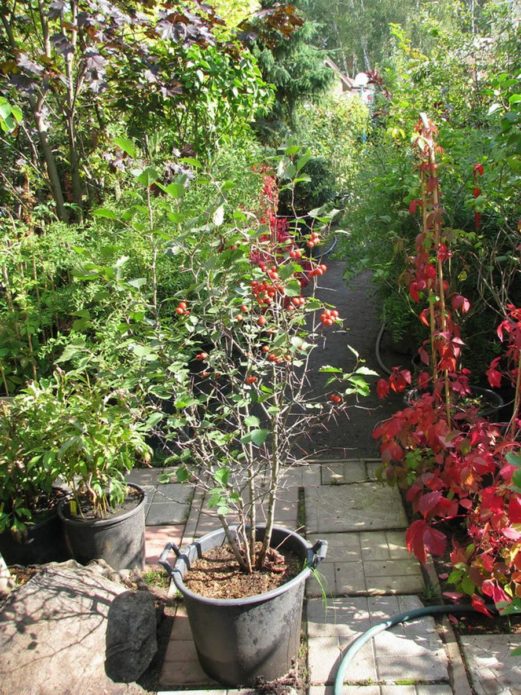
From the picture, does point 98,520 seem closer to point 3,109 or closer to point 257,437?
point 257,437

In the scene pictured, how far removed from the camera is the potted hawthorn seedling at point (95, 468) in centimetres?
273

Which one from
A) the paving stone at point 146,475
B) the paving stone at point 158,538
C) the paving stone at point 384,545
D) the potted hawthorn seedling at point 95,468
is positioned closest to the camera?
the potted hawthorn seedling at point 95,468

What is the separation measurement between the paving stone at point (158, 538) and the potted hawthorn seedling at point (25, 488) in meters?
0.43

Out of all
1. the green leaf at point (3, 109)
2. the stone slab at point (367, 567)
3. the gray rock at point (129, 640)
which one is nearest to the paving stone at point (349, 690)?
the stone slab at point (367, 567)

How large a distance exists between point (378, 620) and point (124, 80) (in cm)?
442

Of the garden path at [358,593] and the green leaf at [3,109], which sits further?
the garden path at [358,593]

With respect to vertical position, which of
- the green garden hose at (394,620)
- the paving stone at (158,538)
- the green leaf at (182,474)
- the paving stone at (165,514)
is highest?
the green leaf at (182,474)

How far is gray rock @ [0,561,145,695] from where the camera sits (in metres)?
2.21

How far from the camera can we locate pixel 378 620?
8.34ft

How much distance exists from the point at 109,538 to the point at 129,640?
619mm

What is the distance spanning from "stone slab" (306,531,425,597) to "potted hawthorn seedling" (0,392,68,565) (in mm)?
1313

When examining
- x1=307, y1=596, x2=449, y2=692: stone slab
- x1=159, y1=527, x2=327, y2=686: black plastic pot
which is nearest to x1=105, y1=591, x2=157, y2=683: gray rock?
x1=159, y1=527, x2=327, y2=686: black plastic pot

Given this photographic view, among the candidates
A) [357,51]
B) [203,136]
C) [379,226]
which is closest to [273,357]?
[379,226]

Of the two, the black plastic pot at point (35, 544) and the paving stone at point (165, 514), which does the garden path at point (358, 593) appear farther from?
the black plastic pot at point (35, 544)
